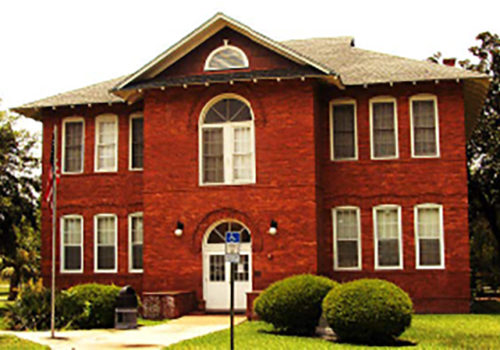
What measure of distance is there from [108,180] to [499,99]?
19.9 metres

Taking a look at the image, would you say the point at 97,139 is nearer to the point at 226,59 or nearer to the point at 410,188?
the point at 226,59

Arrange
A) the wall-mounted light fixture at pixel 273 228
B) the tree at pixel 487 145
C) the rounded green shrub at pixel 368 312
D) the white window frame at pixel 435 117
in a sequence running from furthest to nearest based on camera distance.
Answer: the tree at pixel 487 145, the white window frame at pixel 435 117, the wall-mounted light fixture at pixel 273 228, the rounded green shrub at pixel 368 312

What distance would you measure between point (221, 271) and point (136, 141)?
20.7ft

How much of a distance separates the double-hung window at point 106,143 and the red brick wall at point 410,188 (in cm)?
793

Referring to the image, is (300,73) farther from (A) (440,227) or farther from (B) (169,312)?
(B) (169,312)

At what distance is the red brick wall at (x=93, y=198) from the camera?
27.0m

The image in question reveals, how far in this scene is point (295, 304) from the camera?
1839 centimetres

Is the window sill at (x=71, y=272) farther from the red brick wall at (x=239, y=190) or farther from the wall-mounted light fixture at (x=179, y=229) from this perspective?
the wall-mounted light fixture at (x=179, y=229)

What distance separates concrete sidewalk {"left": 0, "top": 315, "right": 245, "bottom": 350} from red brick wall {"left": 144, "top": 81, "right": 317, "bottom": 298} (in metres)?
2.66

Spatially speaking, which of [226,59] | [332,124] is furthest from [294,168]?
[226,59]

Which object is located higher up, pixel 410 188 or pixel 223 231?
pixel 410 188

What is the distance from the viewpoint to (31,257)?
5081 centimetres

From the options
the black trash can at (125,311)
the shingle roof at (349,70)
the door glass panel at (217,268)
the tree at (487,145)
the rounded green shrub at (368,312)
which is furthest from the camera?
the tree at (487,145)

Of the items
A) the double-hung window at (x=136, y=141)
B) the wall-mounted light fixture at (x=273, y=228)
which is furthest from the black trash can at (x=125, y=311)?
the double-hung window at (x=136, y=141)
